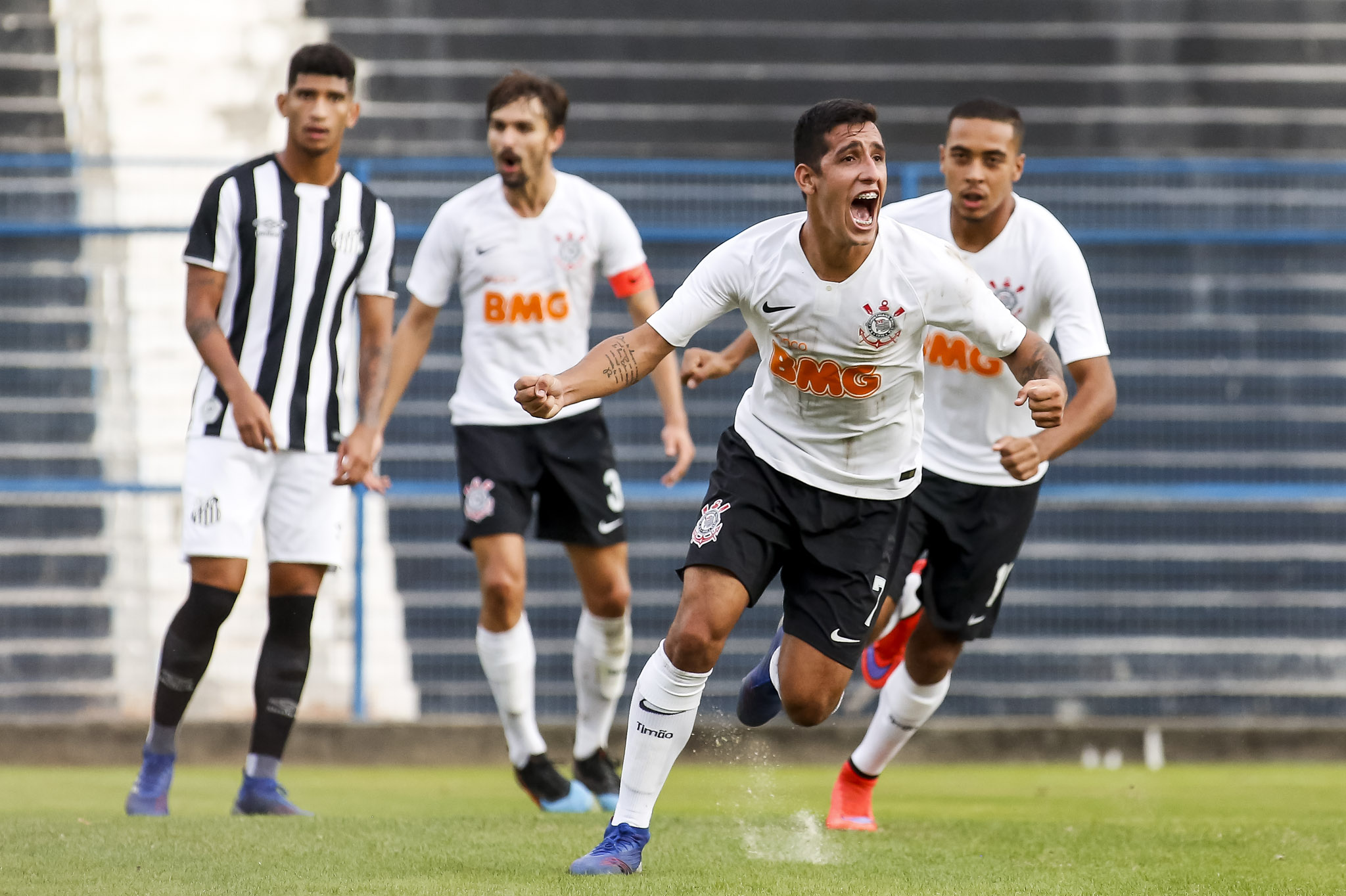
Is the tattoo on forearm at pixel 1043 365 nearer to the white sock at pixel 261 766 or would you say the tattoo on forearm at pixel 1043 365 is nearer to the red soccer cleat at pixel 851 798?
the red soccer cleat at pixel 851 798

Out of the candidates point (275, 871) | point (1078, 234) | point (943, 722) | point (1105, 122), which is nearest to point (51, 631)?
point (943, 722)

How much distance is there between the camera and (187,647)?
17.3 feet

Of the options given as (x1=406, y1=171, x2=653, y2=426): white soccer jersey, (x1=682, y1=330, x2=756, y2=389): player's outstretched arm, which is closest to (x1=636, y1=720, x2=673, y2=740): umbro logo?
(x1=682, y1=330, x2=756, y2=389): player's outstretched arm

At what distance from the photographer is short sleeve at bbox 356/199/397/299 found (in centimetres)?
560

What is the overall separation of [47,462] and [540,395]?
5430 mm

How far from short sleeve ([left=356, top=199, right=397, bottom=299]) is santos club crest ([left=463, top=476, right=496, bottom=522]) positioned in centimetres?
71

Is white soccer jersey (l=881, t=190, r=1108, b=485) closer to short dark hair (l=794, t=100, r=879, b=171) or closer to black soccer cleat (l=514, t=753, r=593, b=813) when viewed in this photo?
short dark hair (l=794, t=100, r=879, b=171)

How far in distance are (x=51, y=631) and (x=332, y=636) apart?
4.75 feet

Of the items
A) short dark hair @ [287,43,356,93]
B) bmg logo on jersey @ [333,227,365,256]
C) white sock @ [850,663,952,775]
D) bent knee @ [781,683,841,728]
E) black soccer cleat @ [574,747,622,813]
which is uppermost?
short dark hair @ [287,43,356,93]

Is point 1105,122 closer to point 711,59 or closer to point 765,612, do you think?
point 711,59

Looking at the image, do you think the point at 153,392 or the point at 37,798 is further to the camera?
the point at 153,392

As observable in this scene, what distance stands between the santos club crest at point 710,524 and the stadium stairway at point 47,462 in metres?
5.12

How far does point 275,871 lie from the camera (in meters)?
3.84

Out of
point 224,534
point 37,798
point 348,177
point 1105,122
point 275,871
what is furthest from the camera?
point 1105,122
